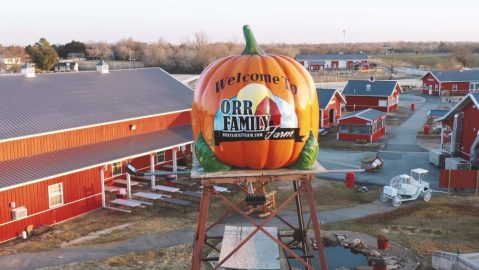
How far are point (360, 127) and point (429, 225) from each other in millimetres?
21642

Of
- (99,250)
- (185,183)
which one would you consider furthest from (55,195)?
(185,183)

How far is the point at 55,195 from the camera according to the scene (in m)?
25.0

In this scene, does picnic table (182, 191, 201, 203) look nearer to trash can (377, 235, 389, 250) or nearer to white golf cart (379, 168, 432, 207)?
white golf cart (379, 168, 432, 207)

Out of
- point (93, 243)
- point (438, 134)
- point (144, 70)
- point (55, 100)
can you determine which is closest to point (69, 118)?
point (55, 100)

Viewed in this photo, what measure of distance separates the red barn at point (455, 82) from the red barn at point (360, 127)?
36.0 metres

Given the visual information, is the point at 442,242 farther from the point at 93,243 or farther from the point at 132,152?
the point at 132,152

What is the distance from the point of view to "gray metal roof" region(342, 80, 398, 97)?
198ft

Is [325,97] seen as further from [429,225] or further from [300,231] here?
[300,231]

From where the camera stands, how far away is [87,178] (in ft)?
87.1

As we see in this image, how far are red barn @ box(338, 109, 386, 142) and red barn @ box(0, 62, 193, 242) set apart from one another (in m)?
15.0

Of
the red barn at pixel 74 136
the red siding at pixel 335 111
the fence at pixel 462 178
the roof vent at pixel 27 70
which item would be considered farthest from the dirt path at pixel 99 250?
the red siding at pixel 335 111

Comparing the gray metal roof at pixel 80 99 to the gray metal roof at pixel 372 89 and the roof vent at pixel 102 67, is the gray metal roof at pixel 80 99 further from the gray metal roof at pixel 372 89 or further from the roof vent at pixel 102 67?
the gray metal roof at pixel 372 89

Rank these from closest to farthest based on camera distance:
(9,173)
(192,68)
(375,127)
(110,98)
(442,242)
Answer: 1. (442,242)
2. (9,173)
3. (110,98)
4. (375,127)
5. (192,68)

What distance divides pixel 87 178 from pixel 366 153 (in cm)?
2280
